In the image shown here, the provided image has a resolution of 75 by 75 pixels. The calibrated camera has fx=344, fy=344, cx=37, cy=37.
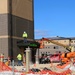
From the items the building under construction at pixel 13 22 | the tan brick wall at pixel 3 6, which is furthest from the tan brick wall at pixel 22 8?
the tan brick wall at pixel 3 6

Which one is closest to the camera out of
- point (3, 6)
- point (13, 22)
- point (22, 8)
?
point (3, 6)

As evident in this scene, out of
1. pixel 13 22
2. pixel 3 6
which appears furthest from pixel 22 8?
pixel 3 6

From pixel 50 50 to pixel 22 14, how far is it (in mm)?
57682

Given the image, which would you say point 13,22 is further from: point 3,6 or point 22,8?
point 22,8

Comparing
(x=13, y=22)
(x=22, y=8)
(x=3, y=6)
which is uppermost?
(x=22, y=8)

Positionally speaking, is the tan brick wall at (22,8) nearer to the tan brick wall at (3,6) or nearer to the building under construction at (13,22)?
the building under construction at (13,22)

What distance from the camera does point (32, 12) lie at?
5759cm

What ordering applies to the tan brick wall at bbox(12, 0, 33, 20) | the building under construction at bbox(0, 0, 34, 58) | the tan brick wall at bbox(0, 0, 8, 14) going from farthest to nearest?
the tan brick wall at bbox(12, 0, 33, 20)
the tan brick wall at bbox(0, 0, 8, 14)
the building under construction at bbox(0, 0, 34, 58)

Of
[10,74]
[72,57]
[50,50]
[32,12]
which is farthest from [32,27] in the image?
[50,50]

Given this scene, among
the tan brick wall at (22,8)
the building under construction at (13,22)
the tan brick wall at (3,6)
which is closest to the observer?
the building under construction at (13,22)

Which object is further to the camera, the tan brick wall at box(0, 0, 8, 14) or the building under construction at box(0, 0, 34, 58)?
the tan brick wall at box(0, 0, 8, 14)

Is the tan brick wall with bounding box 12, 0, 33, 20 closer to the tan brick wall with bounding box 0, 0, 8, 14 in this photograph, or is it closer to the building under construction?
the building under construction

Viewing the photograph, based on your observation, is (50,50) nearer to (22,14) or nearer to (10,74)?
(22,14)

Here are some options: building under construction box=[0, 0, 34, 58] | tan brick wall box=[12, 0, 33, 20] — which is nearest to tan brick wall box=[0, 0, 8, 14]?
building under construction box=[0, 0, 34, 58]
